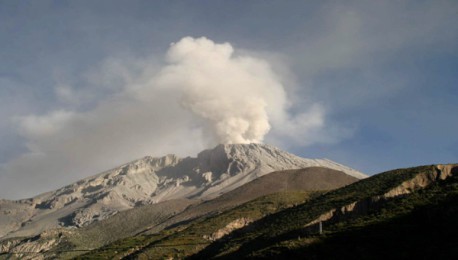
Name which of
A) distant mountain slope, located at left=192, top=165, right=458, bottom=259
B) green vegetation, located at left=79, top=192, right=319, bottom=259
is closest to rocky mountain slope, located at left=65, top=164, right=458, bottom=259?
distant mountain slope, located at left=192, top=165, right=458, bottom=259

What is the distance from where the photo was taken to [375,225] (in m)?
48.5

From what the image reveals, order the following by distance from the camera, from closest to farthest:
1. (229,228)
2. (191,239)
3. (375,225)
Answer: (375,225) → (191,239) → (229,228)

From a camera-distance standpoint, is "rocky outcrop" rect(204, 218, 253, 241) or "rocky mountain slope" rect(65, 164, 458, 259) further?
"rocky outcrop" rect(204, 218, 253, 241)

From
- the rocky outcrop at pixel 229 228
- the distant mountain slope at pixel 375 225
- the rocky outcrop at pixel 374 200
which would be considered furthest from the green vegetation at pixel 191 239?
the rocky outcrop at pixel 374 200

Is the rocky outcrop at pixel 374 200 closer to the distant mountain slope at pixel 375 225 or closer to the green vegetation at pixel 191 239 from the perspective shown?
the distant mountain slope at pixel 375 225

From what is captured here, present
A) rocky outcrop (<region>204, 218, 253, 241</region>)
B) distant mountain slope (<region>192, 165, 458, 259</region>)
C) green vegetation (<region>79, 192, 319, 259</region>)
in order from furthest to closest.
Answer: rocky outcrop (<region>204, 218, 253, 241</region>), green vegetation (<region>79, 192, 319, 259</region>), distant mountain slope (<region>192, 165, 458, 259</region>)

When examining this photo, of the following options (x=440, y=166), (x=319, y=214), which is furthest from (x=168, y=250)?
(x=440, y=166)

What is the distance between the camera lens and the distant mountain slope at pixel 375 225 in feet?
135

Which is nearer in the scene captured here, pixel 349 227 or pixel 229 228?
pixel 349 227

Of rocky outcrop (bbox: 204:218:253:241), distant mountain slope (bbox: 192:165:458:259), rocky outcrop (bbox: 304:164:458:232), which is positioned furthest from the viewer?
rocky outcrop (bbox: 204:218:253:241)

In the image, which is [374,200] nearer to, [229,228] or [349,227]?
[349,227]

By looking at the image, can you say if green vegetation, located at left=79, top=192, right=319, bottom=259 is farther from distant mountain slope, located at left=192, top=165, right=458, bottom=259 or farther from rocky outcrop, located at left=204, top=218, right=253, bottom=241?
distant mountain slope, located at left=192, top=165, right=458, bottom=259

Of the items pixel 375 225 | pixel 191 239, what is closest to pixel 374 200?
pixel 375 225

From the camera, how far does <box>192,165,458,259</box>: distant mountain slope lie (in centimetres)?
4106
